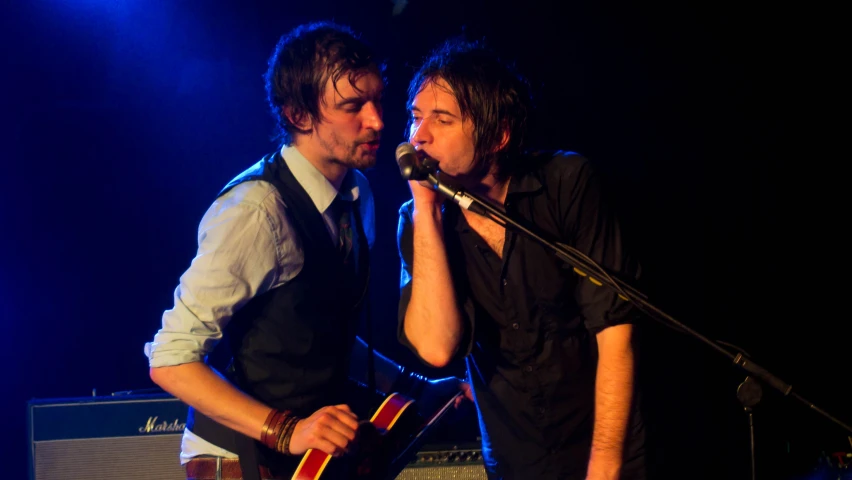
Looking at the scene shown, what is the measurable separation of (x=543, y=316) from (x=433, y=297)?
0.35 m

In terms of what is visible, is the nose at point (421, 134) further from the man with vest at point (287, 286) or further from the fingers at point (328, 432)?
the fingers at point (328, 432)

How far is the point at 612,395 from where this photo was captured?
1891 millimetres

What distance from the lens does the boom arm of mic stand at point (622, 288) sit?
5.26 feet

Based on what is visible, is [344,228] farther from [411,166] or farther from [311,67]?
[411,166]

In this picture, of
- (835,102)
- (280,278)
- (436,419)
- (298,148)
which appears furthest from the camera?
(835,102)

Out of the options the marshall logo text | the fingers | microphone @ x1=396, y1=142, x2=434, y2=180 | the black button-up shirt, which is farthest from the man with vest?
the marshall logo text

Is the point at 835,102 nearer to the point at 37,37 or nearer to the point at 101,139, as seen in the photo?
the point at 101,139

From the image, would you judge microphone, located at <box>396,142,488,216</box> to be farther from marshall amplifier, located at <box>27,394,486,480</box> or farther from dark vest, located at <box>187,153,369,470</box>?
marshall amplifier, located at <box>27,394,486,480</box>

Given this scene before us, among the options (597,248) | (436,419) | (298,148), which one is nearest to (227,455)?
(436,419)

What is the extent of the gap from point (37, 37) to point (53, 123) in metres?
0.39

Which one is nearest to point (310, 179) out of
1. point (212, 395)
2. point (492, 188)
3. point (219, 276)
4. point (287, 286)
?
point (287, 286)

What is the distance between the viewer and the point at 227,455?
6.84 feet

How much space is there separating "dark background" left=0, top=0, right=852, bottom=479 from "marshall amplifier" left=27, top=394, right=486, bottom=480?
21.9 inches

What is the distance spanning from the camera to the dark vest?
2.03 metres
